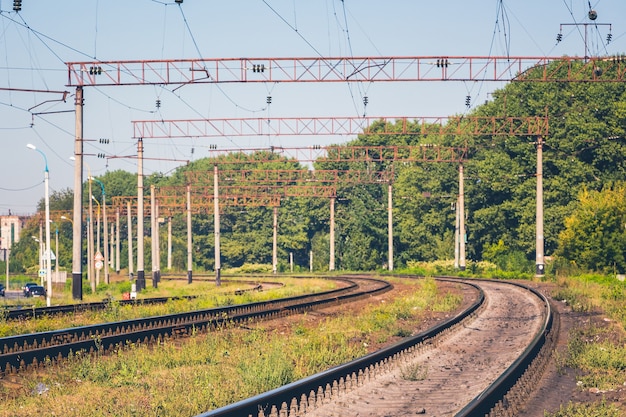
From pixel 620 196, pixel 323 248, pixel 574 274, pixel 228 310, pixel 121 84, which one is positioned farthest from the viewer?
pixel 323 248

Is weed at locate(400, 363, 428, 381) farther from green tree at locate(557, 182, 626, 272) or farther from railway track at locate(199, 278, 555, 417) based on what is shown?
green tree at locate(557, 182, 626, 272)

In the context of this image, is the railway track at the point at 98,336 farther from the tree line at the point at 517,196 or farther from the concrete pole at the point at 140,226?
the tree line at the point at 517,196

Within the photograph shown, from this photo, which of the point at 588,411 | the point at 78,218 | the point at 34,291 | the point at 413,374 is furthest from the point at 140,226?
the point at 588,411

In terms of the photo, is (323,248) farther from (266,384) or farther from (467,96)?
(266,384)

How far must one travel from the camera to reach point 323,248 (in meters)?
115

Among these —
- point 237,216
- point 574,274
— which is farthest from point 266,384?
point 237,216

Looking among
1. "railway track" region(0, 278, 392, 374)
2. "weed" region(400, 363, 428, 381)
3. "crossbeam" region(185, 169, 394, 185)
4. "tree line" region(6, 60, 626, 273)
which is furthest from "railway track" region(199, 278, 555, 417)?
"crossbeam" region(185, 169, 394, 185)

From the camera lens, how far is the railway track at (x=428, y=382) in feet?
37.3

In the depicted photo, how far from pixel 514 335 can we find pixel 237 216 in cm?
11948

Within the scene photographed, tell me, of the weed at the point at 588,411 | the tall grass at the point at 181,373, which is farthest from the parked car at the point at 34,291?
the weed at the point at 588,411

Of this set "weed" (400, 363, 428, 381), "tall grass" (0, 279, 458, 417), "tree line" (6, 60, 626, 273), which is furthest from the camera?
"tree line" (6, 60, 626, 273)

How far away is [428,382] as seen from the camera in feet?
47.6

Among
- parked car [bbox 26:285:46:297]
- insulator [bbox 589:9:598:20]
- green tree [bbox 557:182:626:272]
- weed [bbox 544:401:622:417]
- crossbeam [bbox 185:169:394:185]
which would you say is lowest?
parked car [bbox 26:285:46:297]

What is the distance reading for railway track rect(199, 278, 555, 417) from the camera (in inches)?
447
